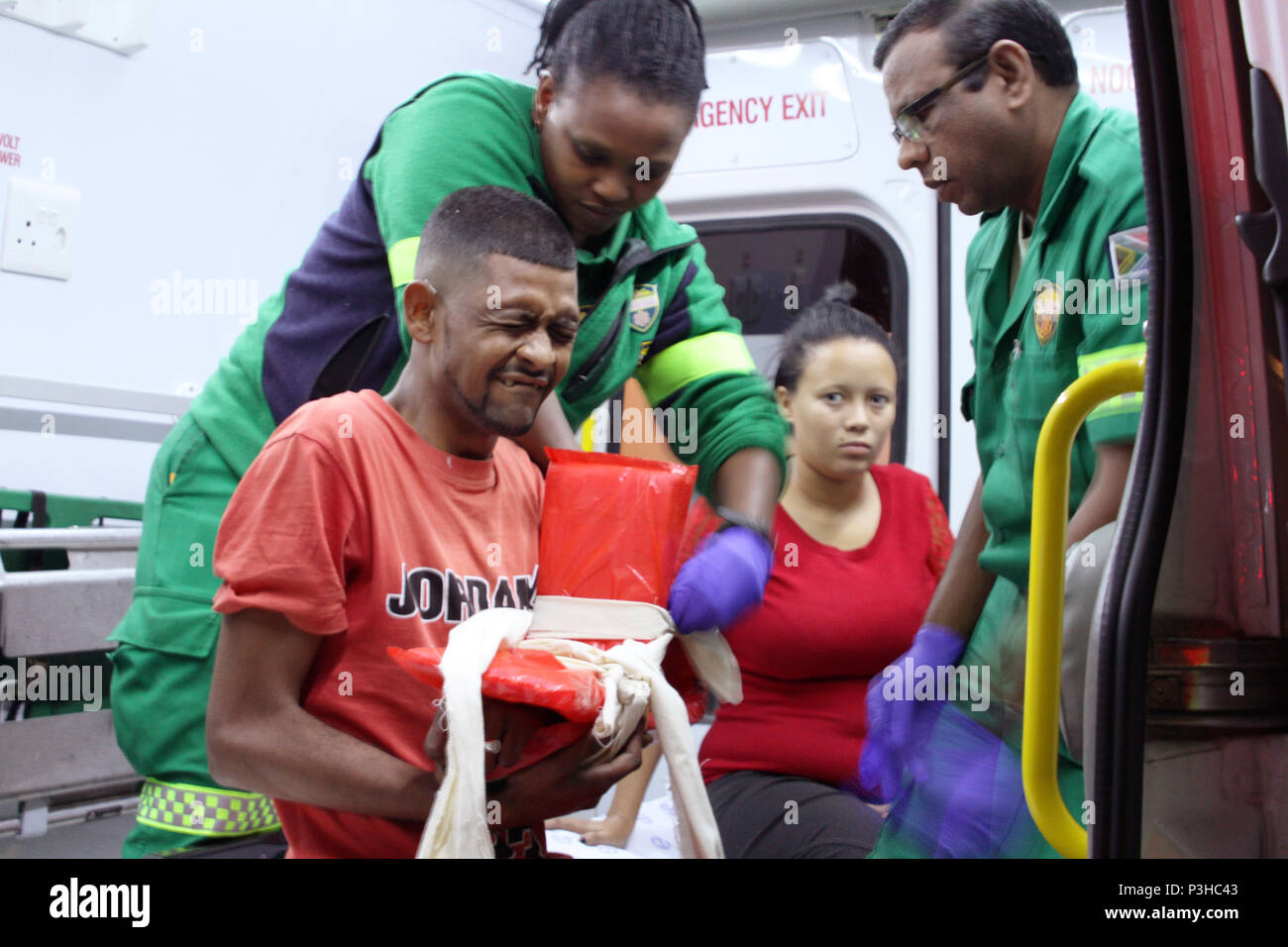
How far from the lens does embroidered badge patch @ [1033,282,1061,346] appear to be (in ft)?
4.60

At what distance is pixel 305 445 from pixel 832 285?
5.70 feet

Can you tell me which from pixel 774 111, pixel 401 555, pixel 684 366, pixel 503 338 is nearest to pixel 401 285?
pixel 503 338

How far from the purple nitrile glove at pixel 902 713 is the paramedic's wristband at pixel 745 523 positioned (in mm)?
336

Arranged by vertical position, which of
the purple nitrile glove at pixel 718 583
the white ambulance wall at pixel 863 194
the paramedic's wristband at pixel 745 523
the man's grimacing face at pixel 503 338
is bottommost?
the purple nitrile glove at pixel 718 583

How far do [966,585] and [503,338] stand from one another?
2.72 ft

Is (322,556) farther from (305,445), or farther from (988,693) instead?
(988,693)

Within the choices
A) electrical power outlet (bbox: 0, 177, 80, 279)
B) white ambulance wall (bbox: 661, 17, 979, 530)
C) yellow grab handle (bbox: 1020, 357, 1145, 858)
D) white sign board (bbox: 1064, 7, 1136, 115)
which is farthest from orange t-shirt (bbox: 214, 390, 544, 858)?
white sign board (bbox: 1064, 7, 1136, 115)

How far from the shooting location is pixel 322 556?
3.79ft

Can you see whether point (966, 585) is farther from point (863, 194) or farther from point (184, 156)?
point (184, 156)

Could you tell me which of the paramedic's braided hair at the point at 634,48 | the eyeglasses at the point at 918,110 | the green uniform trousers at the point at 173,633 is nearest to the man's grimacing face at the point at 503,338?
the paramedic's braided hair at the point at 634,48

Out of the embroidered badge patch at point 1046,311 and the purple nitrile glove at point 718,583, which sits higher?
the embroidered badge patch at point 1046,311

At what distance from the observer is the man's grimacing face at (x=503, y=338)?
4.26ft

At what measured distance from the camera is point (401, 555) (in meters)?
1.23

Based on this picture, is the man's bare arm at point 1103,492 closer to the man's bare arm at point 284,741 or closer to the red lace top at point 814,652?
the man's bare arm at point 284,741
